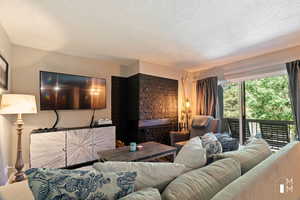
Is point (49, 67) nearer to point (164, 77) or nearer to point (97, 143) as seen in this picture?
point (97, 143)

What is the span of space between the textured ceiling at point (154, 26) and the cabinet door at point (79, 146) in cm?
157

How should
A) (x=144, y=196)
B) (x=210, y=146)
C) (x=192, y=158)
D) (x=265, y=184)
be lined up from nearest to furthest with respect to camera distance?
(x=144, y=196) → (x=265, y=184) → (x=192, y=158) → (x=210, y=146)

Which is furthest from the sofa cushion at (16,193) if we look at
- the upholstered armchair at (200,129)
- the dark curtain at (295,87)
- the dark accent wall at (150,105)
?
the dark curtain at (295,87)

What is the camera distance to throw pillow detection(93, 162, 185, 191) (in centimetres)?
76

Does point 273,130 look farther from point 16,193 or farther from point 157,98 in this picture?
point 16,193

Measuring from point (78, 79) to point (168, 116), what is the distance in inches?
88.6

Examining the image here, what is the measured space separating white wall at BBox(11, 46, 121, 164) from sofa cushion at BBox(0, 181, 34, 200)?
6.41 feet

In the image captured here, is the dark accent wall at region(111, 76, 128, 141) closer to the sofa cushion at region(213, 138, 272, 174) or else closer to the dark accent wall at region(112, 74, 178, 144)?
the dark accent wall at region(112, 74, 178, 144)

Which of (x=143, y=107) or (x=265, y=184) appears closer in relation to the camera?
(x=265, y=184)

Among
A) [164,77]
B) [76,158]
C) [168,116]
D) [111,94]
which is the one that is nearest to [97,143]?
[76,158]

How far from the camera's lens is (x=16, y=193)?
92 centimetres

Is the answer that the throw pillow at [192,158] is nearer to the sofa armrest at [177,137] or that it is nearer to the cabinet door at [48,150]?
the sofa armrest at [177,137]

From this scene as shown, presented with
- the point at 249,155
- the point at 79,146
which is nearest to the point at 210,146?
the point at 249,155

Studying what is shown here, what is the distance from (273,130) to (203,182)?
10.2 ft
